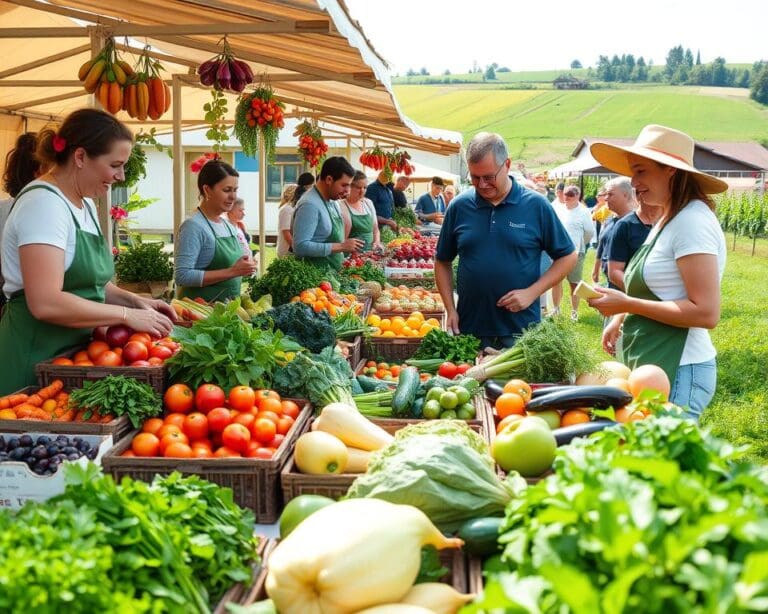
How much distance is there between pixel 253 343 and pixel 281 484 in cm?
86

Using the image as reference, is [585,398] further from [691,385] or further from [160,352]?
[160,352]

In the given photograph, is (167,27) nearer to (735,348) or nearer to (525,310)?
(525,310)

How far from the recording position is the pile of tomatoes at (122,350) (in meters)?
3.34

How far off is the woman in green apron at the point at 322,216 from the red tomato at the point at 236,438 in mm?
4306

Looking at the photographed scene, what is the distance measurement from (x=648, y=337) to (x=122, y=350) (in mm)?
2418

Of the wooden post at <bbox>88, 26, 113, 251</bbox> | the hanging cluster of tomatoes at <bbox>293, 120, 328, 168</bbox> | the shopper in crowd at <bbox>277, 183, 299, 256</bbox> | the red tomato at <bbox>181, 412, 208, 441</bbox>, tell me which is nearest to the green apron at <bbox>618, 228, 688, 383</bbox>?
the red tomato at <bbox>181, 412, 208, 441</bbox>

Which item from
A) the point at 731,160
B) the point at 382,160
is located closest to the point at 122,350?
the point at 382,160

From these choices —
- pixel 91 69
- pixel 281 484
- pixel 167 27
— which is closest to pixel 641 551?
pixel 281 484

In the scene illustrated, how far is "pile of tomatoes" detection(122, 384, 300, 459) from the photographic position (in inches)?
112

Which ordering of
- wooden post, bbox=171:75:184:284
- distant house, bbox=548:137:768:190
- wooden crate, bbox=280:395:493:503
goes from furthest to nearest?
distant house, bbox=548:137:768:190 → wooden post, bbox=171:75:184:284 → wooden crate, bbox=280:395:493:503

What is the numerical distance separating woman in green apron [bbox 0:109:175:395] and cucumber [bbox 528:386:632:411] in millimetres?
1790

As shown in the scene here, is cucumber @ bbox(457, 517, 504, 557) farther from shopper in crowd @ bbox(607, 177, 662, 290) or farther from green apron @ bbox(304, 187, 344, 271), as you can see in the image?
green apron @ bbox(304, 187, 344, 271)

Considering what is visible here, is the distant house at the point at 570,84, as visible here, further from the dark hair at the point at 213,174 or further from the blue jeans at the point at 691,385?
the blue jeans at the point at 691,385

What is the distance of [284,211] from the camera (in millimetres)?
10516
